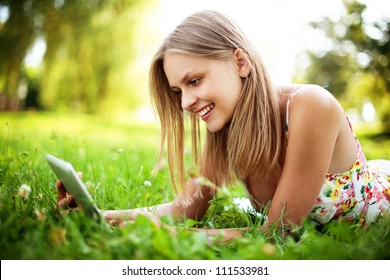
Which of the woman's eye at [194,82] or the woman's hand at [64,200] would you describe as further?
the woman's eye at [194,82]

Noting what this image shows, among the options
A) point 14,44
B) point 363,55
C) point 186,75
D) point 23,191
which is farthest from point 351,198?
point 14,44

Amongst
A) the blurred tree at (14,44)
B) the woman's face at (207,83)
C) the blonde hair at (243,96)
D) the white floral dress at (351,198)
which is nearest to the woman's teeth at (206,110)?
the woman's face at (207,83)

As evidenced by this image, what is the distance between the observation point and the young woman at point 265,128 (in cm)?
150

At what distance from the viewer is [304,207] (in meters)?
1.50

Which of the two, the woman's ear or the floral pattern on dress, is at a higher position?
the woman's ear

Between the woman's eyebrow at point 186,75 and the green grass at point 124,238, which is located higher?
A: the woman's eyebrow at point 186,75

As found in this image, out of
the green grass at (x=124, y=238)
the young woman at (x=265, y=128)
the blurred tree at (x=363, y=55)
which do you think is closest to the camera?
the green grass at (x=124, y=238)

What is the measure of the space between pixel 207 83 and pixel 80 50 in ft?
23.9

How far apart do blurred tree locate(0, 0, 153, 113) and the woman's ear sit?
591 cm

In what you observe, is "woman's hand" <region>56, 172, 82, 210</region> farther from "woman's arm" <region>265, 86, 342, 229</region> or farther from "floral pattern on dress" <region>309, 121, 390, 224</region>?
"floral pattern on dress" <region>309, 121, 390, 224</region>

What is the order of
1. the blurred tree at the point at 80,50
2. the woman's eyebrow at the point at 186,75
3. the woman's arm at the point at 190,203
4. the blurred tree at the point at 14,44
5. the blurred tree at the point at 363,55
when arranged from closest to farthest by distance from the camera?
the woman's eyebrow at the point at 186,75 → the woman's arm at the point at 190,203 → the blurred tree at the point at 363,55 → the blurred tree at the point at 14,44 → the blurred tree at the point at 80,50

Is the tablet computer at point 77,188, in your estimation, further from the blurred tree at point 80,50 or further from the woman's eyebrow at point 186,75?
the blurred tree at point 80,50

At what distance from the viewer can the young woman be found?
1.50m

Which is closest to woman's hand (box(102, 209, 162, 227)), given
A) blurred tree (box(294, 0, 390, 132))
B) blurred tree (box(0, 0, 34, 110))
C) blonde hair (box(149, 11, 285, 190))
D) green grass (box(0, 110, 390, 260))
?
green grass (box(0, 110, 390, 260))
